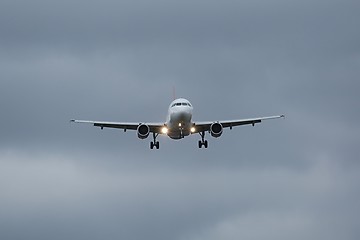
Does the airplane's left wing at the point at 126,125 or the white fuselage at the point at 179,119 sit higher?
the airplane's left wing at the point at 126,125

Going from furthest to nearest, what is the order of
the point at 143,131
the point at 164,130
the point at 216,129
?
1. the point at 143,131
2. the point at 164,130
3. the point at 216,129

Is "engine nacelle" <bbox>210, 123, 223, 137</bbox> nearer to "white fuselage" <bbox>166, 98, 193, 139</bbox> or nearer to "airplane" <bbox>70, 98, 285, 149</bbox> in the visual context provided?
"airplane" <bbox>70, 98, 285, 149</bbox>

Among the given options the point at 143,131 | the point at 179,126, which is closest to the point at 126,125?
the point at 143,131

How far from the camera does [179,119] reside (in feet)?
453

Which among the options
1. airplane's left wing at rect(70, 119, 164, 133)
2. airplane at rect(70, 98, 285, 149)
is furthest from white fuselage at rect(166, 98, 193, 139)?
airplane's left wing at rect(70, 119, 164, 133)

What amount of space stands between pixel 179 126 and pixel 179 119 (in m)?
1.32

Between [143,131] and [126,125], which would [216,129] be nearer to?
[143,131]

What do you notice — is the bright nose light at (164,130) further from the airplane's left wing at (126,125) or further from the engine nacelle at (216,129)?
the engine nacelle at (216,129)

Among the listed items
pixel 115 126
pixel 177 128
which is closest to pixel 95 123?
pixel 115 126

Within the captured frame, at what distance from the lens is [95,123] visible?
487ft

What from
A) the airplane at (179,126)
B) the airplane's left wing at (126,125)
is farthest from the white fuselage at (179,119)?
the airplane's left wing at (126,125)

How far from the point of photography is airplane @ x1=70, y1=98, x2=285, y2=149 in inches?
5448

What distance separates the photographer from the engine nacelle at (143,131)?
14375 centimetres

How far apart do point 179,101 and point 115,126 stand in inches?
449
